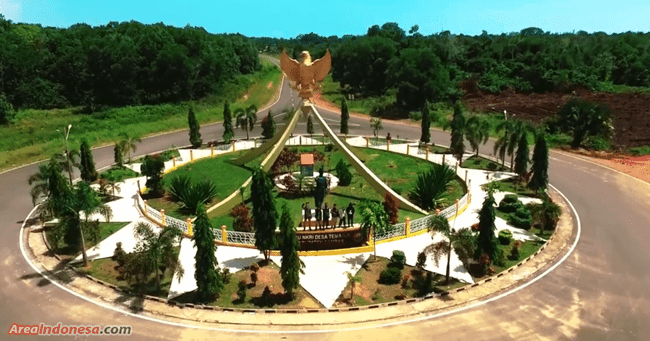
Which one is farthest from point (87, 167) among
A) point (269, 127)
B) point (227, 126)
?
point (269, 127)

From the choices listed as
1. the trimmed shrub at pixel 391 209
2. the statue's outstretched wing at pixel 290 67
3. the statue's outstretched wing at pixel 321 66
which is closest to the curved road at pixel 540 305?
the trimmed shrub at pixel 391 209

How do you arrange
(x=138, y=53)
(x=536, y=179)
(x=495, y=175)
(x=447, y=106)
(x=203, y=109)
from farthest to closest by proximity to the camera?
(x=138, y=53), (x=203, y=109), (x=447, y=106), (x=495, y=175), (x=536, y=179)

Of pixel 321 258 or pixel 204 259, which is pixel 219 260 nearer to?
pixel 204 259

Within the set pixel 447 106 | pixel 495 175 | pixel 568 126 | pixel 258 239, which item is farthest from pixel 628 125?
pixel 258 239

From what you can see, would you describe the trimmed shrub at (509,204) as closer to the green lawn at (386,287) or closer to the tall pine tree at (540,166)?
the tall pine tree at (540,166)

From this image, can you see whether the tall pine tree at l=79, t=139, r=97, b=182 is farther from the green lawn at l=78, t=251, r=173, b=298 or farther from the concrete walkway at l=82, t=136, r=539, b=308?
the green lawn at l=78, t=251, r=173, b=298

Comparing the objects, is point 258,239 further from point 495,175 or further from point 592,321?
point 495,175

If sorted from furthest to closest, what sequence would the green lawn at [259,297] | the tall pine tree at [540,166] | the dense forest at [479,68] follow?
the dense forest at [479,68]
the tall pine tree at [540,166]
the green lawn at [259,297]
